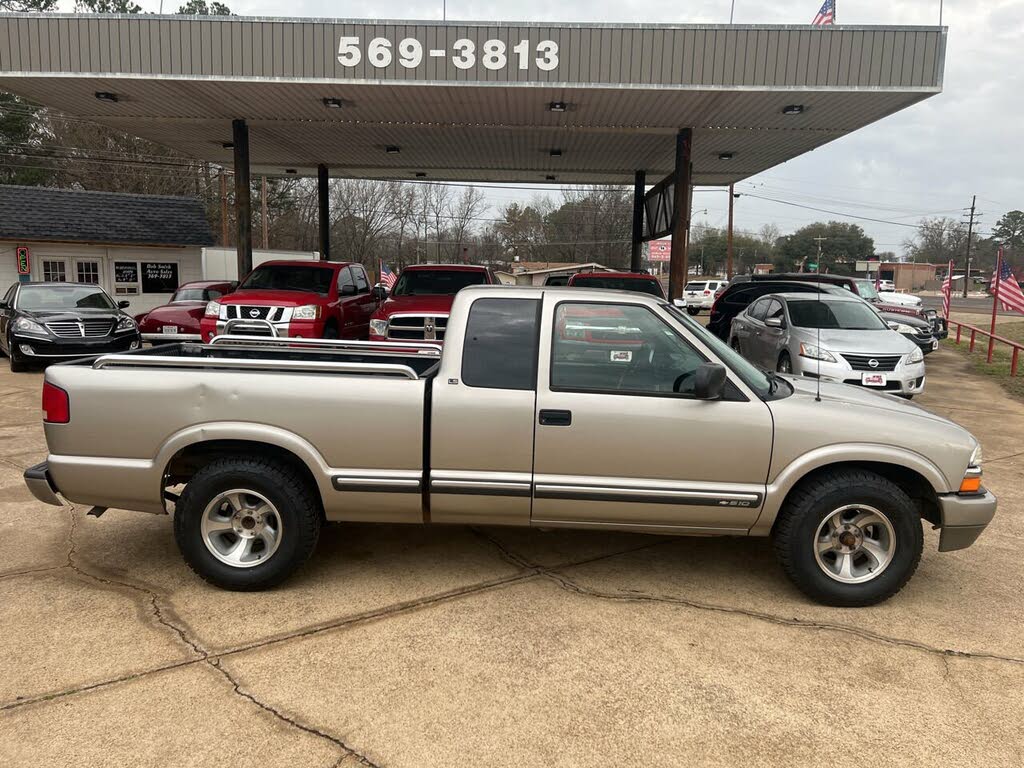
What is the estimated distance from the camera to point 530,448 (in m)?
3.97

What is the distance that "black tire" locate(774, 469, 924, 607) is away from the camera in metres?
3.93

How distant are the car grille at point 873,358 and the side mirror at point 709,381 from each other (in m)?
6.63

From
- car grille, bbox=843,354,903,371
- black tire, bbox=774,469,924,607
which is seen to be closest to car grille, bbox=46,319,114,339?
car grille, bbox=843,354,903,371

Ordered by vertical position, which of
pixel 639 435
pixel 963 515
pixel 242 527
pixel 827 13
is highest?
pixel 827 13

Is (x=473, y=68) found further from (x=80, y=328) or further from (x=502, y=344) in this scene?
(x=502, y=344)

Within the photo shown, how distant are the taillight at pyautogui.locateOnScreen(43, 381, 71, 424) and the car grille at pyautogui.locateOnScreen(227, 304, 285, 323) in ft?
22.0

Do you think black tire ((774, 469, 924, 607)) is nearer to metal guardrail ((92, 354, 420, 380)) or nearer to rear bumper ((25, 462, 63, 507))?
metal guardrail ((92, 354, 420, 380))

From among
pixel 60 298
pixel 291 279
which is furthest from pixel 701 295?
pixel 60 298

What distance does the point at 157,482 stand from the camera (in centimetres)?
407

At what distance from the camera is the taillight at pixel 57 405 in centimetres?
401

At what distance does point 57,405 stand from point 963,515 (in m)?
5.09

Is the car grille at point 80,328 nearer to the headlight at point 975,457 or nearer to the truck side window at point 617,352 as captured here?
the truck side window at point 617,352

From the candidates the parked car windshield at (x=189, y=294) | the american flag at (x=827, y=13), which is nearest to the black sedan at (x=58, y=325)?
the parked car windshield at (x=189, y=294)

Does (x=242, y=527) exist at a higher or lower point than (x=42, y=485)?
lower
